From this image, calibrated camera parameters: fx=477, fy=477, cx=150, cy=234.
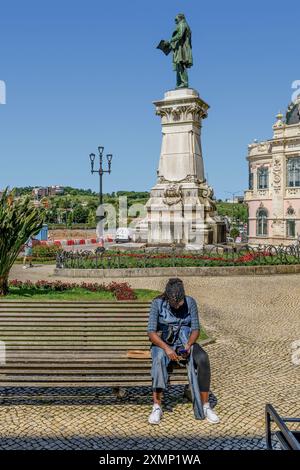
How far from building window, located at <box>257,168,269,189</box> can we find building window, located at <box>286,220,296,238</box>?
18.5ft

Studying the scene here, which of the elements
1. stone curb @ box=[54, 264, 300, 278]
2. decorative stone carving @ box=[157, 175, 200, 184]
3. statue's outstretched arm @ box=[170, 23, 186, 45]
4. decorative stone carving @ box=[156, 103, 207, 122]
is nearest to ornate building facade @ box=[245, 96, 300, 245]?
decorative stone carving @ box=[157, 175, 200, 184]

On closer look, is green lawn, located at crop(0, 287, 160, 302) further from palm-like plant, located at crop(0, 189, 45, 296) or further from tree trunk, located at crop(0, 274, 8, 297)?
palm-like plant, located at crop(0, 189, 45, 296)

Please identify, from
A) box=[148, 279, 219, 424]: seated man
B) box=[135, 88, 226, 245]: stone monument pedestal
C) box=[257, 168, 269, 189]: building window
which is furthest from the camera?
box=[257, 168, 269, 189]: building window

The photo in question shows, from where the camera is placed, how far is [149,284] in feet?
55.3

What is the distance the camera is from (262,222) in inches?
2112

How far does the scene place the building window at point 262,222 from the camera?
53.4 metres

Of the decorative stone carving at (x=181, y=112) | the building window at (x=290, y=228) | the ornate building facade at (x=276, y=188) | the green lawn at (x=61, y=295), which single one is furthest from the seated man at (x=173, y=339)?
the building window at (x=290, y=228)

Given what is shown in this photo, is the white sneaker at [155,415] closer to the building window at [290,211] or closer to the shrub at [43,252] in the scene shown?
the shrub at [43,252]

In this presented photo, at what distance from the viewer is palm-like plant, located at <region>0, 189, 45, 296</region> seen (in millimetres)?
10633

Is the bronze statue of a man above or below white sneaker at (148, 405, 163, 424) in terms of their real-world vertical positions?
above

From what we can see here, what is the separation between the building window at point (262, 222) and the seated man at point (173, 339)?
48714mm
